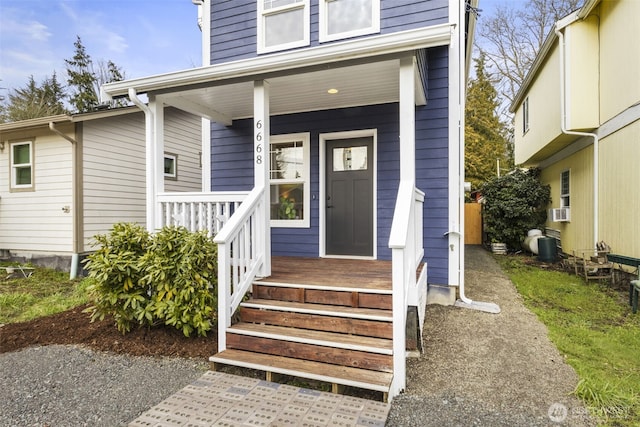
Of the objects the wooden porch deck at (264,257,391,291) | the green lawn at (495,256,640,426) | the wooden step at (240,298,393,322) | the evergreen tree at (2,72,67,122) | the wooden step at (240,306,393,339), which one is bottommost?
the green lawn at (495,256,640,426)

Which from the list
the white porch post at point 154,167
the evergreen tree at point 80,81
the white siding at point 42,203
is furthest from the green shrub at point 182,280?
the evergreen tree at point 80,81

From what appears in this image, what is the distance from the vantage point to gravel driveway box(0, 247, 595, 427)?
2348 mm

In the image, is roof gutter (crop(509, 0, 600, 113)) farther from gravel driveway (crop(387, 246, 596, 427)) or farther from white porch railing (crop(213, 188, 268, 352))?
white porch railing (crop(213, 188, 268, 352))

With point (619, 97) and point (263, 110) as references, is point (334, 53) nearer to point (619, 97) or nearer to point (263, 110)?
point (263, 110)

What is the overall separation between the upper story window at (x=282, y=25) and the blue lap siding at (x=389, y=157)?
44.6 inches

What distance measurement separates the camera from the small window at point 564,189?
8.57 metres

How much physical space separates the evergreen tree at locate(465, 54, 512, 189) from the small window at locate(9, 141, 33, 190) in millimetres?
16935

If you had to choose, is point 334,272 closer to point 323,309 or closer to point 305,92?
point 323,309

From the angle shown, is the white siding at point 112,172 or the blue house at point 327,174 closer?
the blue house at point 327,174

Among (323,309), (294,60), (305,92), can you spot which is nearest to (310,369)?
(323,309)

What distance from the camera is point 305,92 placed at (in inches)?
177

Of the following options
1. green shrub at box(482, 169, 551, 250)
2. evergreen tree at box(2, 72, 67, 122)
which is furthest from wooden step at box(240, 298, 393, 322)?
evergreen tree at box(2, 72, 67, 122)

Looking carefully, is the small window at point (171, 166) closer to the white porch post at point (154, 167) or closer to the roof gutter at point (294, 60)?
the roof gutter at point (294, 60)

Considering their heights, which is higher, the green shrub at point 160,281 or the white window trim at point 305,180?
the white window trim at point 305,180
